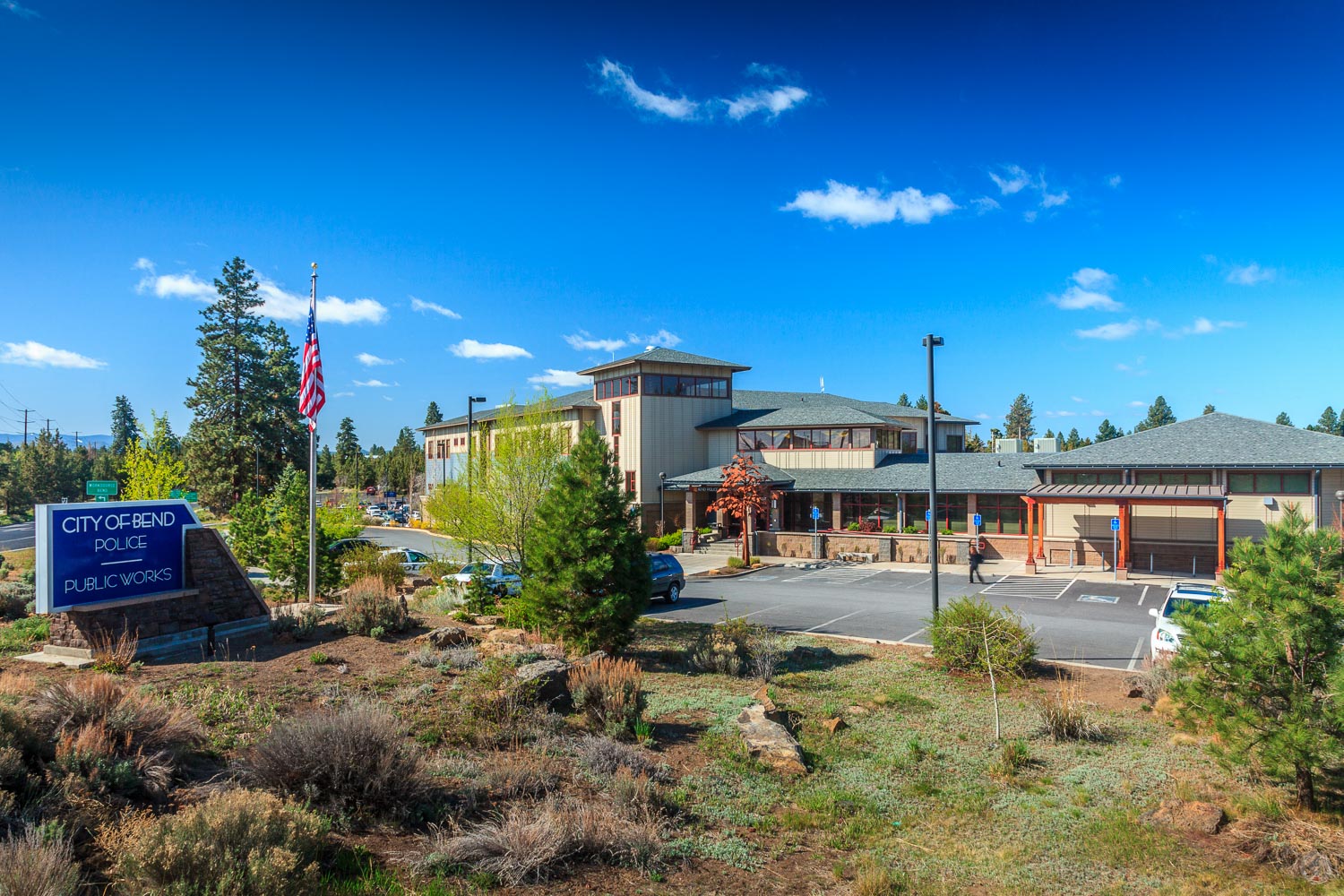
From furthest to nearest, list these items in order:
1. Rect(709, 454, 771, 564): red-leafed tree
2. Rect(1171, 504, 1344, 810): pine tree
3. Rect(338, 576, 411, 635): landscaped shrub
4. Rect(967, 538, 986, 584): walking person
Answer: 1. Rect(709, 454, 771, 564): red-leafed tree
2. Rect(967, 538, 986, 584): walking person
3. Rect(338, 576, 411, 635): landscaped shrub
4. Rect(1171, 504, 1344, 810): pine tree

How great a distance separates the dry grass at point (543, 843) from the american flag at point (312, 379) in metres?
14.0

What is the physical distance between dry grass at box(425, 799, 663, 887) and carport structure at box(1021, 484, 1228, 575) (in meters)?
28.7

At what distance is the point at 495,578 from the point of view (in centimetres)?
2152

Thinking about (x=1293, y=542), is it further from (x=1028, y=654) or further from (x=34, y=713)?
(x=34, y=713)

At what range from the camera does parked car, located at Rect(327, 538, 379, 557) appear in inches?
900

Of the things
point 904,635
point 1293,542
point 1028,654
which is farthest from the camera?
→ point 904,635

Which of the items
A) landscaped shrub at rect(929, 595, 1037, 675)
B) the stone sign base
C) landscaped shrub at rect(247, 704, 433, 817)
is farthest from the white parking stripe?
landscaped shrub at rect(247, 704, 433, 817)

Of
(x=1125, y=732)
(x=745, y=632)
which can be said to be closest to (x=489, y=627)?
(x=745, y=632)

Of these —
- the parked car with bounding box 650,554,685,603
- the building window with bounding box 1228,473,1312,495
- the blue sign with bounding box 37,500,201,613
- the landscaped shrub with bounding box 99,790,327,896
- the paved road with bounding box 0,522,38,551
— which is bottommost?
the paved road with bounding box 0,522,38,551

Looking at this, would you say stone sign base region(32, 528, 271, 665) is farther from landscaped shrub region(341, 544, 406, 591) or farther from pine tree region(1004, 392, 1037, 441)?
pine tree region(1004, 392, 1037, 441)

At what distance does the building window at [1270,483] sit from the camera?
29.1 m

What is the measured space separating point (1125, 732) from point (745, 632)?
661 centimetres

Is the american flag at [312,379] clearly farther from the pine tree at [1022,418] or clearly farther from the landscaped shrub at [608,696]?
the pine tree at [1022,418]

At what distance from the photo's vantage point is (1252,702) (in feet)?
25.0
